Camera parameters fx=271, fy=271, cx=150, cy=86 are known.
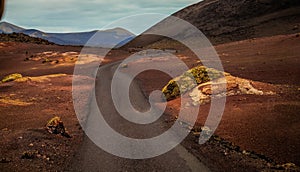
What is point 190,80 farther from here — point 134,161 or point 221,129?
point 134,161

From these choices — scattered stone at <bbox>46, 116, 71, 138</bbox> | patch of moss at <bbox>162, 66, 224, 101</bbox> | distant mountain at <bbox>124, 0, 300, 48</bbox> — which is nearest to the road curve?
scattered stone at <bbox>46, 116, 71, 138</bbox>

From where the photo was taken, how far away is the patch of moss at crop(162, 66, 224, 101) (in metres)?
20.3

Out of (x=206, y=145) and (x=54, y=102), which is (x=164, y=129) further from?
(x=54, y=102)

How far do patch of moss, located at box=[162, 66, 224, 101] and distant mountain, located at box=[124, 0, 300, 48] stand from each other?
5989 centimetres

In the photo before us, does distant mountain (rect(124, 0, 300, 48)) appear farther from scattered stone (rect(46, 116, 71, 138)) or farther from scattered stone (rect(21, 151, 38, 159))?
scattered stone (rect(21, 151, 38, 159))

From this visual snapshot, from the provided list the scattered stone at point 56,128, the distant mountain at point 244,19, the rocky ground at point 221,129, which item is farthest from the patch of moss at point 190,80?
the distant mountain at point 244,19

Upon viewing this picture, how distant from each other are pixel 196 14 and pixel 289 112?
115446mm

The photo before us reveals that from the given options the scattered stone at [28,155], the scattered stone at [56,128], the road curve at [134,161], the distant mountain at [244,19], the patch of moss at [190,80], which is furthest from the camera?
the distant mountain at [244,19]

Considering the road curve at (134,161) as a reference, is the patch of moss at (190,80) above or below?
above

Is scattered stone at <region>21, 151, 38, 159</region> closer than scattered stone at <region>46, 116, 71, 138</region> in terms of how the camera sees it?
Yes

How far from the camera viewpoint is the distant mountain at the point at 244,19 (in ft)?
269

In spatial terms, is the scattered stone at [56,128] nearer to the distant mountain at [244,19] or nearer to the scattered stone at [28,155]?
the scattered stone at [28,155]

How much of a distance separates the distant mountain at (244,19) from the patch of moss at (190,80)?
59.9m

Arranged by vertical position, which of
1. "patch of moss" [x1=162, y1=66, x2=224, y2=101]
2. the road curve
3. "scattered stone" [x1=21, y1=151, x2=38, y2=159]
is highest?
"patch of moss" [x1=162, y1=66, x2=224, y2=101]
